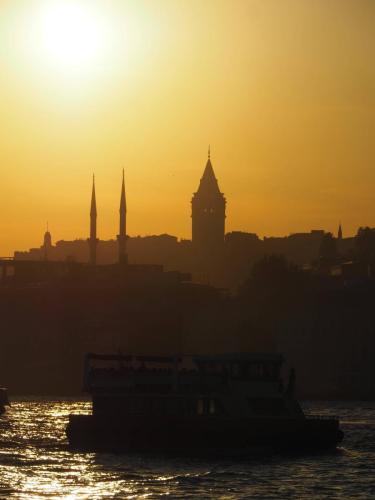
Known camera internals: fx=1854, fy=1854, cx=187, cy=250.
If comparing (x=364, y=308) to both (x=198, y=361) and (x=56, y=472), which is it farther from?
(x=56, y=472)

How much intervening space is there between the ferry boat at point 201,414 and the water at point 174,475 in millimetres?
1301

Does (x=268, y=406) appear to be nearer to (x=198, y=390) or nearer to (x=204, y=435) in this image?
(x=204, y=435)

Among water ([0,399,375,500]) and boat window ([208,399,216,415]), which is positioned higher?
boat window ([208,399,216,415])

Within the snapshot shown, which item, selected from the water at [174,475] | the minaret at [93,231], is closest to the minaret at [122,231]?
the minaret at [93,231]

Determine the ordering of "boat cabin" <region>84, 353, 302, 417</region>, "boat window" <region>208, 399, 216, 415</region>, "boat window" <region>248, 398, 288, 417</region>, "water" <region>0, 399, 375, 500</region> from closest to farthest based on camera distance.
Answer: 1. "water" <region>0, 399, 375, 500</region>
2. "boat window" <region>248, 398, 288, 417</region>
3. "boat cabin" <region>84, 353, 302, 417</region>
4. "boat window" <region>208, 399, 216, 415</region>

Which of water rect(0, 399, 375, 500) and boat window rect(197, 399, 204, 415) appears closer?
water rect(0, 399, 375, 500)

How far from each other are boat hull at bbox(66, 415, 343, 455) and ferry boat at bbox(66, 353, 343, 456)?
0.04m

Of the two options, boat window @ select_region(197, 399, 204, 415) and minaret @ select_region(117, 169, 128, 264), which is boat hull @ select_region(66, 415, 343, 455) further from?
minaret @ select_region(117, 169, 128, 264)

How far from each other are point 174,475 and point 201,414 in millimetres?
8693

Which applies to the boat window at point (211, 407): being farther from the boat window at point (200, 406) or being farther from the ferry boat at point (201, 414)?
the boat window at point (200, 406)

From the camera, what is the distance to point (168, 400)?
68.5m

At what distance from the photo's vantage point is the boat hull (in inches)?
2616

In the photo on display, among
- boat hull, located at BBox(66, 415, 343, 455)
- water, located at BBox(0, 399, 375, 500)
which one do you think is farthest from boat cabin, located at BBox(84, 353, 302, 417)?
water, located at BBox(0, 399, 375, 500)

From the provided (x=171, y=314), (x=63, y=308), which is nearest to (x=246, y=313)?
(x=171, y=314)
